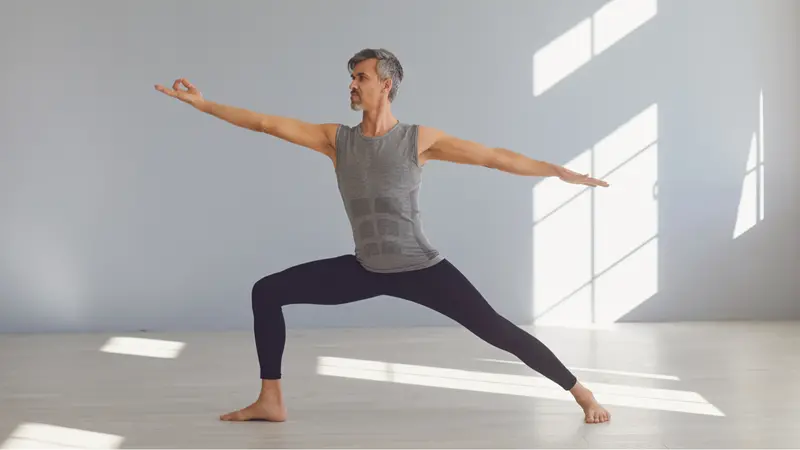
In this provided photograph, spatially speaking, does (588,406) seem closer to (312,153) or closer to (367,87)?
(367,87)

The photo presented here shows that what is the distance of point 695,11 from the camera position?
5.94 metres

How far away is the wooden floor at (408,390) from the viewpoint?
3.33m

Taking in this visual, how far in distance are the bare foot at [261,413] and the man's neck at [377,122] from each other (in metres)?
0.90

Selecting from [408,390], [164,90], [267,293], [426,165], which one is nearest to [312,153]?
[426,165]

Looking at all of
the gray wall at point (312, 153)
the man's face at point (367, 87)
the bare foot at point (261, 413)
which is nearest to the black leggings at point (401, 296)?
the bare foot at point (261, 413)

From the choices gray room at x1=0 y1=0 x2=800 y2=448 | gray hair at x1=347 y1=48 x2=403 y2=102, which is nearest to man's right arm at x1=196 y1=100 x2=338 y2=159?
gray hair at x1=347 y1=48 x2=403 y2=102

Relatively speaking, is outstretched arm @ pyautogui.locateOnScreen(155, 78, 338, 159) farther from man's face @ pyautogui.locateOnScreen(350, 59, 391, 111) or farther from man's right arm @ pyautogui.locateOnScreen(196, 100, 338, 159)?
→ man's face @ pyautogui.locateOnScreen(350, 59, 391, 111)

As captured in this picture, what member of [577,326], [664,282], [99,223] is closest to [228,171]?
[99,223]

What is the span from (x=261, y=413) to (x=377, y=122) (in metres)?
0.98

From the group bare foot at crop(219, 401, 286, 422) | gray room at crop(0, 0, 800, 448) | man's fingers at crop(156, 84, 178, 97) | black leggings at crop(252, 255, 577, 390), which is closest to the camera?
man's fingers at crop(156, 84, 178, 97)

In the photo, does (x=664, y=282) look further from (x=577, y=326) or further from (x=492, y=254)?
(x=492, y=254)

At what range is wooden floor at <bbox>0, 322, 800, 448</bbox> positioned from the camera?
10.9 feet

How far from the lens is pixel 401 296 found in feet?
11.3

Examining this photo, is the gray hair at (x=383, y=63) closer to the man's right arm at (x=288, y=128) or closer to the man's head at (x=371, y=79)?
the man's head at (x=371, y=79)
